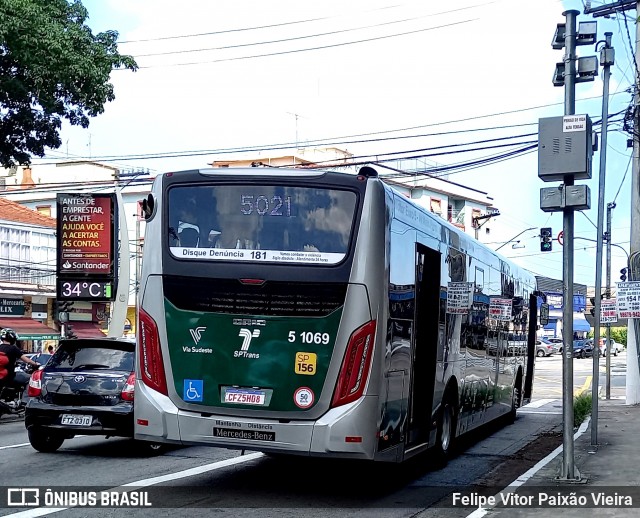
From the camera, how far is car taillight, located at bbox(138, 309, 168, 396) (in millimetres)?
9180

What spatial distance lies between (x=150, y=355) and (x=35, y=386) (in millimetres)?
3955

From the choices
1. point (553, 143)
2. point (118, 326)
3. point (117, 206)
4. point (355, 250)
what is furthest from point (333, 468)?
point (118, 326)

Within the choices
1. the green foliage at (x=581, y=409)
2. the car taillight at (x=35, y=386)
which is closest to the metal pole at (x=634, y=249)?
the green foliage at (x=581, y=409)

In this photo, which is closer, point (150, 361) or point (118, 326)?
point (150, 361)

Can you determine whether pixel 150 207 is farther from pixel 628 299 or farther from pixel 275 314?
pixel 628 299

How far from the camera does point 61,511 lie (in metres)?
8.32

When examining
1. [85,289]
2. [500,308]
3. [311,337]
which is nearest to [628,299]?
[500,308]

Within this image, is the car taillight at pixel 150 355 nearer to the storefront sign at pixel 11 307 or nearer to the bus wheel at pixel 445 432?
the bus wheel at pixel 445 432

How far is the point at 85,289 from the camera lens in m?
25.9

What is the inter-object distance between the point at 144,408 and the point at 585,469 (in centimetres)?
583

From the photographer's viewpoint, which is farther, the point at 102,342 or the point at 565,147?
the point at 102,342

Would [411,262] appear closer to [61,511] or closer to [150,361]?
[150,361]

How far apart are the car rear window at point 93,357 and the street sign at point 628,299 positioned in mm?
7752

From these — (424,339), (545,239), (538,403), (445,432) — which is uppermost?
(545,239)
